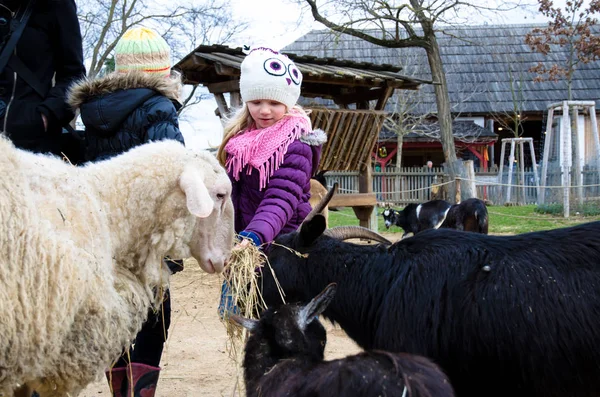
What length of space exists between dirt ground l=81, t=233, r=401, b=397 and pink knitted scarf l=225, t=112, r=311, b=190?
2.32ft

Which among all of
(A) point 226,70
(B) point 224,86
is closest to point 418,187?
(B) point 224,86

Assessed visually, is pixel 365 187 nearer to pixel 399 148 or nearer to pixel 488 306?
pixel 488 306

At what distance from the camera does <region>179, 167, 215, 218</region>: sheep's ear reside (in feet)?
8.33

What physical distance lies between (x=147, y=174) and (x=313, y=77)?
826cm

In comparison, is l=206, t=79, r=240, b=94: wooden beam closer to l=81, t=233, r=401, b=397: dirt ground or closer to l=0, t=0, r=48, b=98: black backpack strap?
l=81, t=233, r=401, b=397: dirt ground

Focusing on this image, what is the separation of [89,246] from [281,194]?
143 centimetres

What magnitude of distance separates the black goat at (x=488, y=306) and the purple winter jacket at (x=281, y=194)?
0.20 metres

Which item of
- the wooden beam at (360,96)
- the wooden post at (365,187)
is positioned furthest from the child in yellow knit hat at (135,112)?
the wooden post at (365,187)

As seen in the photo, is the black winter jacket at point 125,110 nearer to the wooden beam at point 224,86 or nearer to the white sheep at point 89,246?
the white sheep at point 89,246

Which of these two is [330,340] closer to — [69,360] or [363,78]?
[69,360]

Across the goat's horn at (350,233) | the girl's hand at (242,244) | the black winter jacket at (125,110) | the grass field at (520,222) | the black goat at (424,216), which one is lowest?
the grass field at (520,222)

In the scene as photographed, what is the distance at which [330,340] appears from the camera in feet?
21.6

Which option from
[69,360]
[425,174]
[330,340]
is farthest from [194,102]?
[69,360]

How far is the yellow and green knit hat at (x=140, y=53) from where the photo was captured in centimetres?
358
